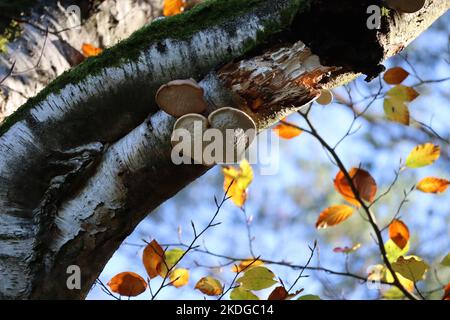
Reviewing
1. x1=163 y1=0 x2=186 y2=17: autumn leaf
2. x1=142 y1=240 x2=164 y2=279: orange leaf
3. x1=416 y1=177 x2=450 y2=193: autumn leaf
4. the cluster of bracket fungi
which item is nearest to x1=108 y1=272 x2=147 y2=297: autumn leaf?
x1=142 y1=240 x2=164 y2=279: orange leaf

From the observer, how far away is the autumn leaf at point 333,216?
2.79 meters

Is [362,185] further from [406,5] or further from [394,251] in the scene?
[406,5]

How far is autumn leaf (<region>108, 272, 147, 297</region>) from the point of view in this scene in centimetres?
204

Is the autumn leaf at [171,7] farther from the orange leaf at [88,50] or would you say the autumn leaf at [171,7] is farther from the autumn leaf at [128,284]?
the autumn leaf at [128,284]

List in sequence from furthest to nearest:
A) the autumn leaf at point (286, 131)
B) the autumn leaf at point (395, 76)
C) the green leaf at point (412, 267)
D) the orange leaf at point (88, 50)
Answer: the autumn leaf at point (286, 131)
the autumn leaf at point (395, 76)
the orange leaf at point (88, 50)
the green leaf at point (412, 267)

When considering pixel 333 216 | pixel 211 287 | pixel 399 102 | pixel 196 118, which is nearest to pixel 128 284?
pixel 211 287

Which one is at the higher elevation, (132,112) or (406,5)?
(406,5)

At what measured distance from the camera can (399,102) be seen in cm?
281

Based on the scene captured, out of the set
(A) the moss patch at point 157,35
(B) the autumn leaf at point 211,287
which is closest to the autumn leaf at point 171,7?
(A) the moss patch at point 157,35

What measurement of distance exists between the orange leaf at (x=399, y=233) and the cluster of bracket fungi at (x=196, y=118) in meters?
1.30

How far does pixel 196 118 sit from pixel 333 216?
142cm

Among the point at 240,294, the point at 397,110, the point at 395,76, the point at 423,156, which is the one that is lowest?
the point at 240,294

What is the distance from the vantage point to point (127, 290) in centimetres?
204

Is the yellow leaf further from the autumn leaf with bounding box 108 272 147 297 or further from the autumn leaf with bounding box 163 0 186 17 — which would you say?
the autumn leaf with bounding box 108 272 147 297
